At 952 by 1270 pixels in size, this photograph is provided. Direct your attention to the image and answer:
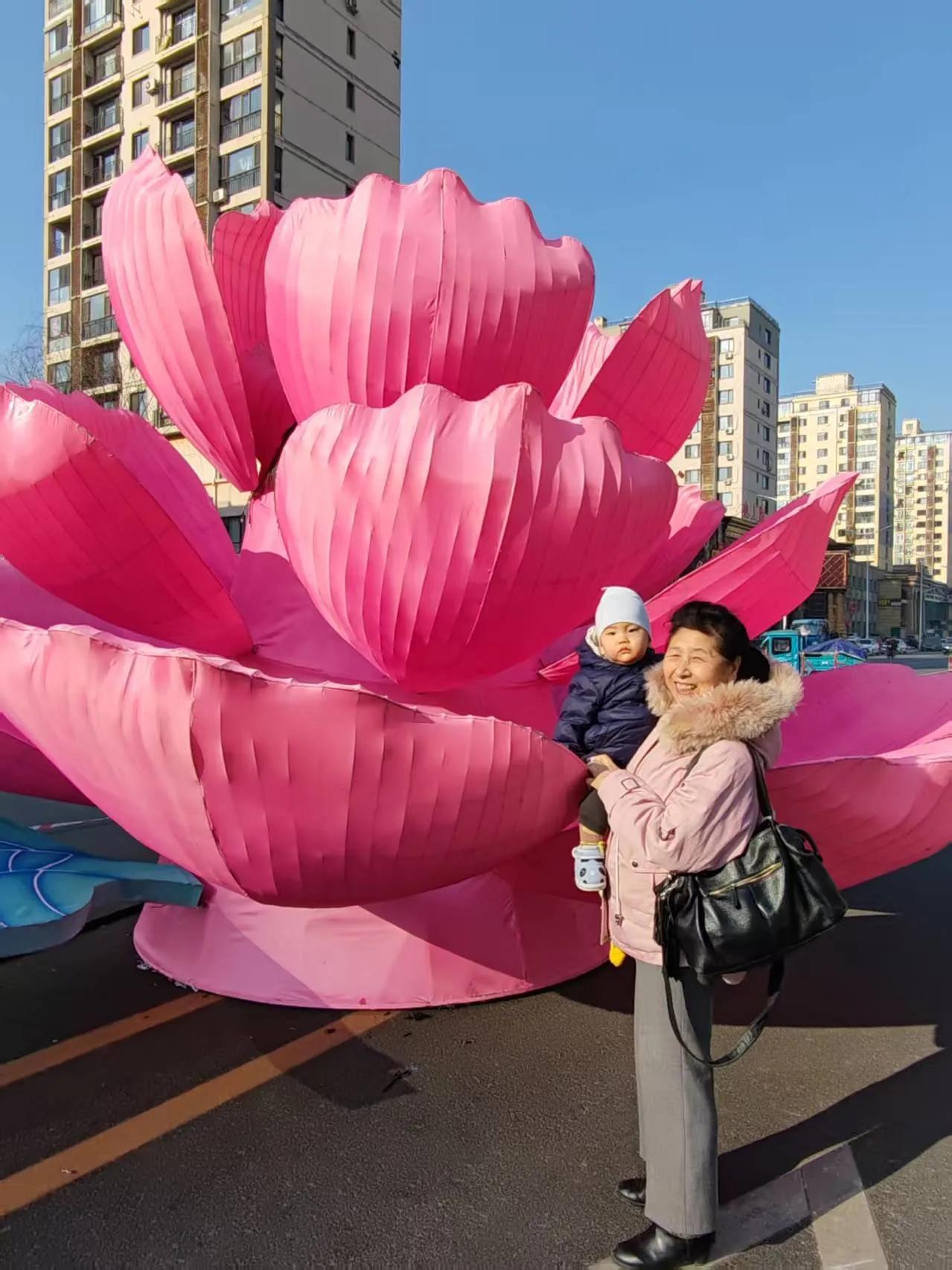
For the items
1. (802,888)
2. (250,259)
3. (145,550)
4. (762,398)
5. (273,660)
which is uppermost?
(762,398)

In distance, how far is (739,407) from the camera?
5503cm

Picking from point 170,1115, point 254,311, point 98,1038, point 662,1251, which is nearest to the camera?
point 662,1251

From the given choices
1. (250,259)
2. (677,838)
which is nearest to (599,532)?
(677,838)

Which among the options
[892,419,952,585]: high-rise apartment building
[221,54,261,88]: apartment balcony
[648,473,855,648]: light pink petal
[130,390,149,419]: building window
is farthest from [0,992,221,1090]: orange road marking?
[892,419,952,585]: high-rise apartment building

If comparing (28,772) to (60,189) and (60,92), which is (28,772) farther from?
(60,92)

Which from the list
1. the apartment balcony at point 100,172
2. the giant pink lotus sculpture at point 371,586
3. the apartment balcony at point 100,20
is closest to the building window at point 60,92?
the apartment balcony at point 100,20

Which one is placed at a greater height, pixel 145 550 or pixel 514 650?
pixel 145 550

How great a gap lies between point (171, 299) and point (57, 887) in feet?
5.51

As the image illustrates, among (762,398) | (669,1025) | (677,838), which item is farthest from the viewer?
(762,398)

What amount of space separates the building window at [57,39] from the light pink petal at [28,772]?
37829 mm

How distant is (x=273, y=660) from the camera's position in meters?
2.88

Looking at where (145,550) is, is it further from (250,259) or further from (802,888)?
(802,888)

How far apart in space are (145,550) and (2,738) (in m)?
0.84

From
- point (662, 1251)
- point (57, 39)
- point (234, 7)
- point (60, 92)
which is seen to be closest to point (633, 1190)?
point (662, 1251)
